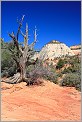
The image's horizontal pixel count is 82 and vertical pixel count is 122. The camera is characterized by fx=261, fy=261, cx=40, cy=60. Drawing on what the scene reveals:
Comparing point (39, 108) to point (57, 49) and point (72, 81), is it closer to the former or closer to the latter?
point (72, 81)

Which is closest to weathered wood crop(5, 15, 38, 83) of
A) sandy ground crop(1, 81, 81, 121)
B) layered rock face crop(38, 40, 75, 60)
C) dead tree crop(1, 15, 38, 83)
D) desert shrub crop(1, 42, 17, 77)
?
dead tree crop(1, 15, 38, 83)

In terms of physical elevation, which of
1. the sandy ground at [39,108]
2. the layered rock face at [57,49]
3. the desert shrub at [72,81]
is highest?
the layered rock face at [57,49]

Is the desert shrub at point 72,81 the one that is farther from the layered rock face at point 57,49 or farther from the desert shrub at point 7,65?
the layered rock face at point 57,49

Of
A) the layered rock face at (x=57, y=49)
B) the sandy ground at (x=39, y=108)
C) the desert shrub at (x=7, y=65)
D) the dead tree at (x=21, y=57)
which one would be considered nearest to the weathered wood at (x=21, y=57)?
the dead tree at (x=21, y=57)

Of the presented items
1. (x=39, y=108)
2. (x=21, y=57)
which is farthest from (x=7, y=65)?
(x=39, y=108)

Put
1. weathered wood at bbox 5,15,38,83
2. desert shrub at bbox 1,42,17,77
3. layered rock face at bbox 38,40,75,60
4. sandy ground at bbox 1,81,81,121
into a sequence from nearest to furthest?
sandy ground at bbox 1,81,81,121 < weathered wood at bbox 5,15,38,83 < desert shrub at bbox 1,42,17,77 < layered rock face at bbox 38,40,75,60

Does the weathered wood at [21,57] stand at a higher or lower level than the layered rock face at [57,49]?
lower

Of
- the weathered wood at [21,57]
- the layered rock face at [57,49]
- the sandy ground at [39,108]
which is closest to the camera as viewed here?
the sandy ground at [39,108]

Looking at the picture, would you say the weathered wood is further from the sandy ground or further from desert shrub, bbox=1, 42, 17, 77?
the sandy ground

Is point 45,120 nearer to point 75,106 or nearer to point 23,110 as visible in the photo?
point 23,110

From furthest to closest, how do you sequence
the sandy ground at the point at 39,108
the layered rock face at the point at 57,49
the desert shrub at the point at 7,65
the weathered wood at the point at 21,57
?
the layered rock face at the point at 57,49 < the desert shrub at the point at 7,65 < the weathered wood at the point at 21,57 < the sandy ground at the point at 39,108

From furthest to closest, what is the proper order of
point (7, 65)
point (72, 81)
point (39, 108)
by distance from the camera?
point (7, 65), point (72, 81), point (39, 108)

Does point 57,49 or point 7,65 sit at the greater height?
point 57,49

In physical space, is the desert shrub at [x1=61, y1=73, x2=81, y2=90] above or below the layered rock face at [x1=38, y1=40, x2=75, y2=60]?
below
